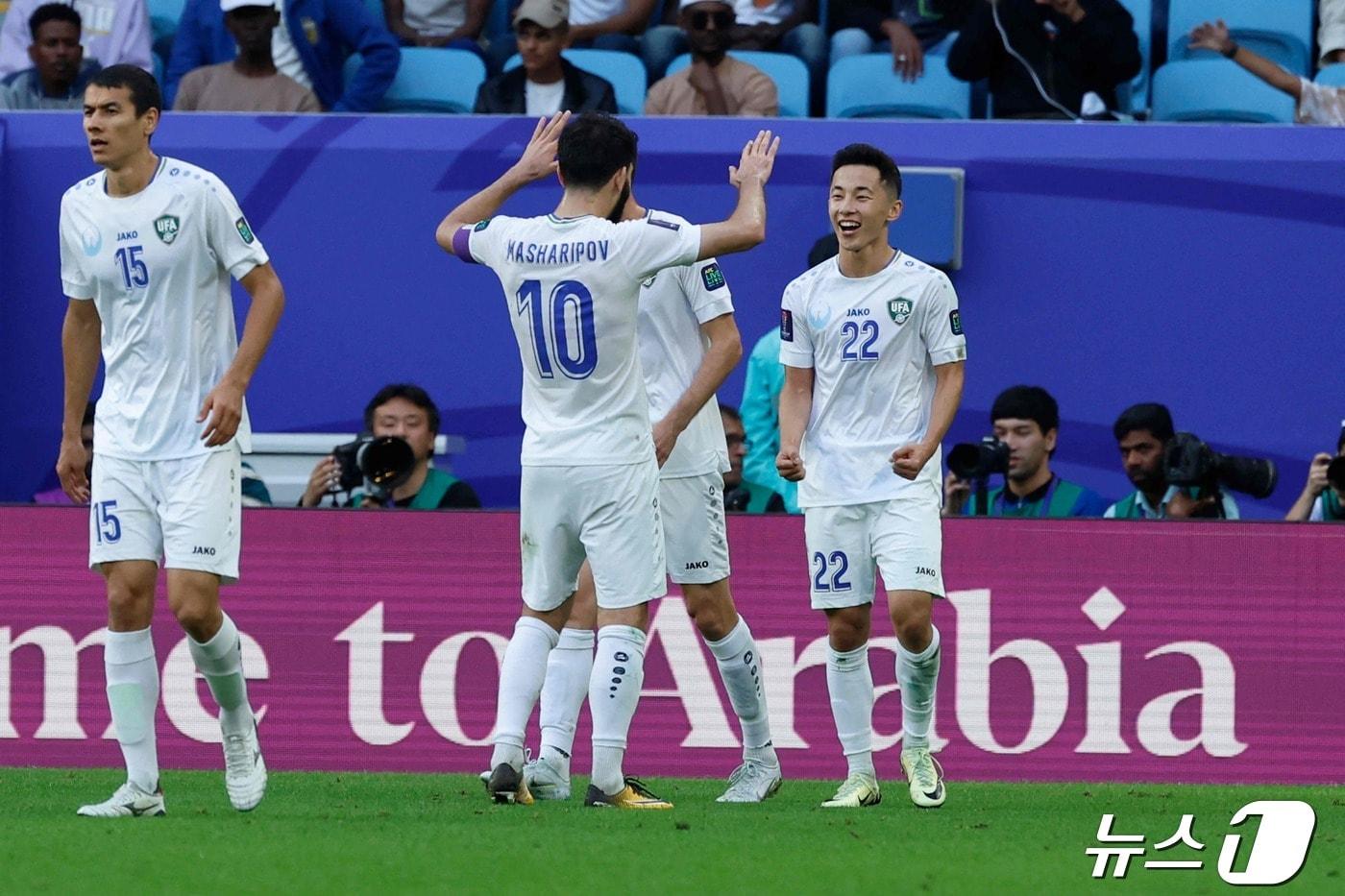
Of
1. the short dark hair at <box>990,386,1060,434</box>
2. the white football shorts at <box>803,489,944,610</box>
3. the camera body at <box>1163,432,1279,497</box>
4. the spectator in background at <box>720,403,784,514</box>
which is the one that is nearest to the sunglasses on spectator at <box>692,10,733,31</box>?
the spectator in background at <box>720,403,784,514</box>

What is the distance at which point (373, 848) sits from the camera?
19.0 feet

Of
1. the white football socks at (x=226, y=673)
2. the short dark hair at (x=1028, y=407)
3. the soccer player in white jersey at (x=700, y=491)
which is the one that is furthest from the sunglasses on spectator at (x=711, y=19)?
the white football socks at (x=226, y=673)

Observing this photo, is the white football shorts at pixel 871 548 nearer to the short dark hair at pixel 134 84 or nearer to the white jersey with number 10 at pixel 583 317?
the white jersey with number 10 at pixel 583 317

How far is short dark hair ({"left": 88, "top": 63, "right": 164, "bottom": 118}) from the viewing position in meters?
6.41

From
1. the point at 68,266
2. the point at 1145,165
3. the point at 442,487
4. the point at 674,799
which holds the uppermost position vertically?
the point at 1145,165

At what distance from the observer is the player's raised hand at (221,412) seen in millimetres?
6230

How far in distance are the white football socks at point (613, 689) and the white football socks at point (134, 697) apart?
1.28 m

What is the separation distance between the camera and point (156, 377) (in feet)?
20.9

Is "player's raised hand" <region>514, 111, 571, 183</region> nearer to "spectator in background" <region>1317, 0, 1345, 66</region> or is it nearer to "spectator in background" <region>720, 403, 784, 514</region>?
"spectator in background" <region>720, 403, 784, 514</region>

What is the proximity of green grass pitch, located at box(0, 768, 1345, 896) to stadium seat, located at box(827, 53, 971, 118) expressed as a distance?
4.96 metres

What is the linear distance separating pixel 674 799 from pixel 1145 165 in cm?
498

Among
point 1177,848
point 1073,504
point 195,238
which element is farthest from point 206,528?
point 1073,504

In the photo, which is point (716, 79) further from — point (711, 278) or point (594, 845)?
point (594, 845)

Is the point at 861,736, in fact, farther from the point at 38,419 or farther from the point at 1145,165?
the point at 38,419
